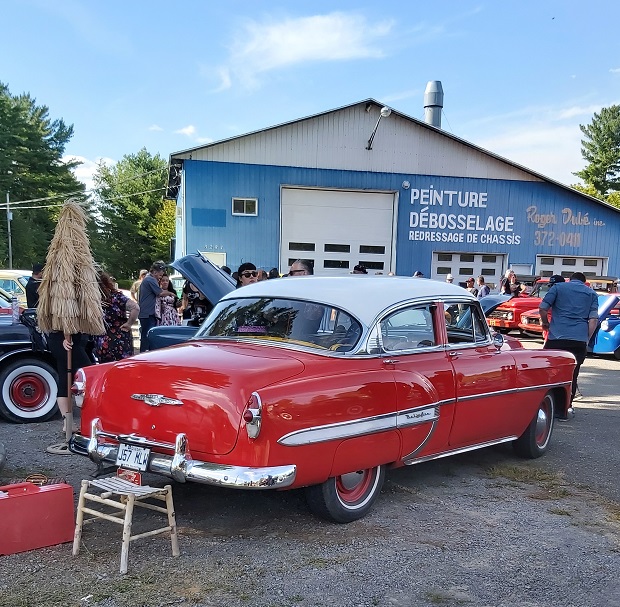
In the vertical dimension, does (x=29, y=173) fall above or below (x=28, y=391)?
above

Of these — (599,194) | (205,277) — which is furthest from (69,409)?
(599,194)

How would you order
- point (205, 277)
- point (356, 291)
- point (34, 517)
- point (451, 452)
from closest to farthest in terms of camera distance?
point (34, 517) → point (356, 291) → point (451, 452) → point (205, 277)

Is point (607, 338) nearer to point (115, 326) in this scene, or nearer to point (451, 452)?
point (451, 452)

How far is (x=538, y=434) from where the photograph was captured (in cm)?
565

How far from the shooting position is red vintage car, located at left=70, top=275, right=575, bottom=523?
3.29m

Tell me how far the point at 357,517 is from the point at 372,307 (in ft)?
4.75

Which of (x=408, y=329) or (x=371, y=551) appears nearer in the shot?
(x=371, y=551)

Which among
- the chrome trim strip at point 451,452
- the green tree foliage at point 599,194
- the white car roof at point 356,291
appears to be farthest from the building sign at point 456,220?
the green tree foliage at point 599,194

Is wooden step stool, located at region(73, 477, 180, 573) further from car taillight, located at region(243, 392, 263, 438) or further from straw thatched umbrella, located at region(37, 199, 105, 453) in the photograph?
straw thatched umbrella, located at region(37, 199, 105, 453)

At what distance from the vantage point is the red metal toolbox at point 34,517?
327 cm

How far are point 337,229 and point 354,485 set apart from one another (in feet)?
54.6

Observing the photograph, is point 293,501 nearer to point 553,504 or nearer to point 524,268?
point 553,504

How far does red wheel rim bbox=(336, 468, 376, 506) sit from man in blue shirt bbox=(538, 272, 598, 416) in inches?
171

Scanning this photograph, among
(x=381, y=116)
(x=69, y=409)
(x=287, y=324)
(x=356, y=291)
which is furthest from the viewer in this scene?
(x=381, y=116)
